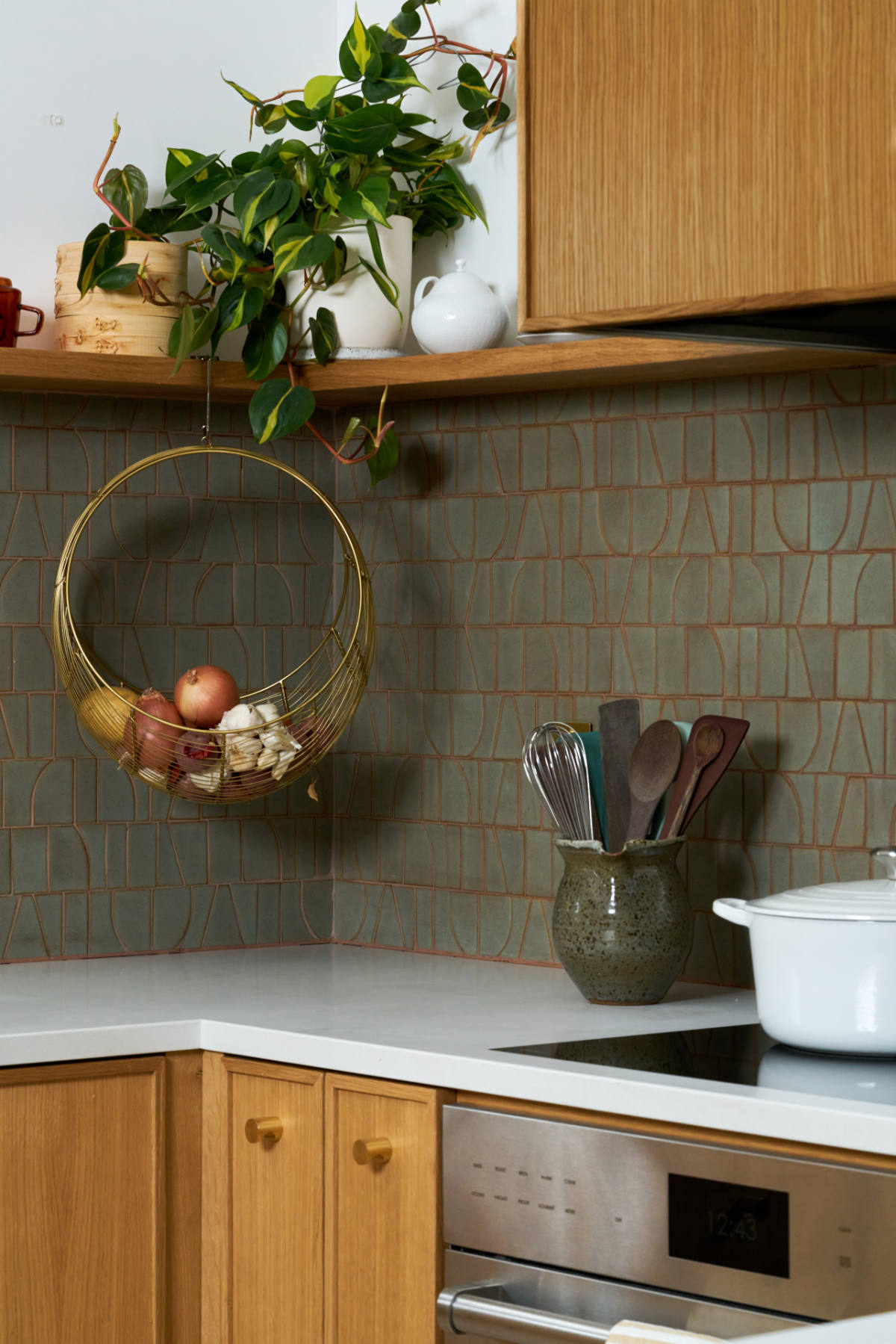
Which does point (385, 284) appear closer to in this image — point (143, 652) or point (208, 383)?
point (208, 383)

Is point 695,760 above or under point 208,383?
under

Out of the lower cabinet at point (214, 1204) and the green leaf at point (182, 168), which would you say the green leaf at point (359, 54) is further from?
the lower cabinet at point (214, 1204)

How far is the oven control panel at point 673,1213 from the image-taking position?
139 cm

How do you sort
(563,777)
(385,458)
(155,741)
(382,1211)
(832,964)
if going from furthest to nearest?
(385,458)
(155,741)
(563,777)
(382,1211)
(832,964)

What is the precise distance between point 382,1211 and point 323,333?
3.68 ft

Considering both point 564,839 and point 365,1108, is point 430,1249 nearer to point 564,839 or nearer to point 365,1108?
point 365,1108

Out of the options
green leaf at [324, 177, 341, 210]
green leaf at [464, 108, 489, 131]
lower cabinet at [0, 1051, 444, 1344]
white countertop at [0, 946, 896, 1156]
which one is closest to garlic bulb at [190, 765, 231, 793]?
white countertop at [0, 946, 896, 1156]

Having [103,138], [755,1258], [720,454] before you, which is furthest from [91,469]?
[755,1258]

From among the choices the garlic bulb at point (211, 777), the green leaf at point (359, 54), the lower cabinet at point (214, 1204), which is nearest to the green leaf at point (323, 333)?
the green leaf at point (359, 54)

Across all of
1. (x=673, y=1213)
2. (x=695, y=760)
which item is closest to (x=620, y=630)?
(x=695, y=760)

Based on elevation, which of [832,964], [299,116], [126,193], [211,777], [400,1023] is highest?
[299,116]

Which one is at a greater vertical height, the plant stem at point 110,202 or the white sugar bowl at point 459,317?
the plant stem at point 110,202

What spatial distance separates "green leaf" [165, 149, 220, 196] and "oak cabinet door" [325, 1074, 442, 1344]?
3.83ft

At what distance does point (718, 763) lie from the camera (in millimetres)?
1916
